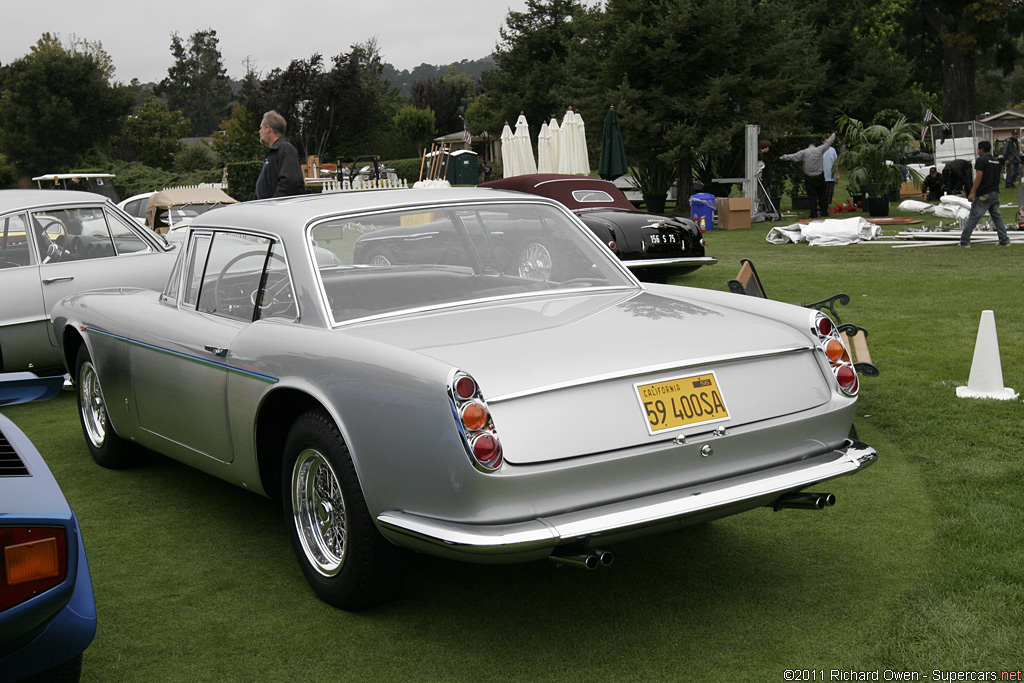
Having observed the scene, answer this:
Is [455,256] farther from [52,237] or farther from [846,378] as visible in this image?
[52,237]

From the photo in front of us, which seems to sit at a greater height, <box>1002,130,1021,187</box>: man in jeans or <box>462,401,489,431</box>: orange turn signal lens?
<box>462,401,489,431</box>: orange turn signal lens

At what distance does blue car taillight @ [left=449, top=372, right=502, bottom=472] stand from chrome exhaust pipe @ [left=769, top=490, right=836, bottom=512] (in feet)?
3.78

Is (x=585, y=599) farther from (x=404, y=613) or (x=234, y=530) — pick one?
(x=234, y=530)

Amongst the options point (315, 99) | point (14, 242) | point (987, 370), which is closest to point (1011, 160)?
point (987, 370)

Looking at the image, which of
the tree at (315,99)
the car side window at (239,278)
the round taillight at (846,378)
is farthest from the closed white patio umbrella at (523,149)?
the tree at (315,99)

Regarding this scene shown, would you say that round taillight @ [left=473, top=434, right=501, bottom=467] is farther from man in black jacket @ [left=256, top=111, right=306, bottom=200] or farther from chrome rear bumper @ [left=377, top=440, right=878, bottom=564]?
man in black jacket @ [left=256, top=111, right=306, bottom=200]

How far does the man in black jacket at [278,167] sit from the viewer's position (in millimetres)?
8812

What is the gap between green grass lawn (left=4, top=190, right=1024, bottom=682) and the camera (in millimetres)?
3215

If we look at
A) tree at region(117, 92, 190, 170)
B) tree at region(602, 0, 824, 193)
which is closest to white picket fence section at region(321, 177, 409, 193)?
tree at region(602, 0, 824, 193)

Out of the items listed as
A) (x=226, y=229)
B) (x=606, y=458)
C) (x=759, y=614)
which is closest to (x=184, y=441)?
(x=226, y=229)

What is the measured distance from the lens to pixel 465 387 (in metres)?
3.00

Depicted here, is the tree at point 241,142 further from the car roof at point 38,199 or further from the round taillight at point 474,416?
the round taillight at point 474,416

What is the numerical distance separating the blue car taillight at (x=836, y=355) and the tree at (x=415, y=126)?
69.3m

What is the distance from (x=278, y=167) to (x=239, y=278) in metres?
4.70
